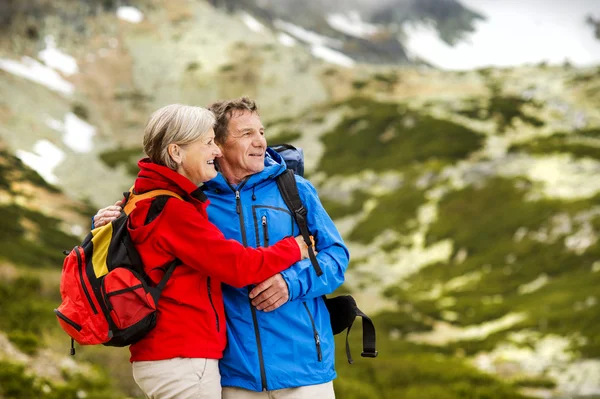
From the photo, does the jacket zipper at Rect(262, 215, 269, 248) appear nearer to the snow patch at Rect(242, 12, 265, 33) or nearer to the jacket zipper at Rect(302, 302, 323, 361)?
the jacket zipper at Rect(302, 302, 323, 361)

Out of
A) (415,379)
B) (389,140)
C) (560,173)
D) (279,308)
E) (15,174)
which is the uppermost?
(389,140)

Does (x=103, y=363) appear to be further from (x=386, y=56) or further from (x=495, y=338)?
(x=386, y=56)

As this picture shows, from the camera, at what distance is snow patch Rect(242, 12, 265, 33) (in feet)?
444

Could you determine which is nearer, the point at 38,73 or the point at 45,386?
the point at 45,386

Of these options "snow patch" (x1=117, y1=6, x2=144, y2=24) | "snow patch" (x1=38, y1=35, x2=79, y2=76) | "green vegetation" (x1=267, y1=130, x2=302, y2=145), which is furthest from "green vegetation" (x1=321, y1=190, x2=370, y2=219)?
"snow patch" (x1=117, y1=6, x2=144, y2=24)

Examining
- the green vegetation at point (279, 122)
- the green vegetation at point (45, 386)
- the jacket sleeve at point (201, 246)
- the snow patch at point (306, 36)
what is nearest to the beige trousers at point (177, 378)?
the jacket sleeve at point (201, 246)

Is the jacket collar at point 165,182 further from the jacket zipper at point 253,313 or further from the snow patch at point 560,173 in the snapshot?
the snow patch at point 560,173

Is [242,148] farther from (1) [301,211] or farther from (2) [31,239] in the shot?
(2) [31,239]

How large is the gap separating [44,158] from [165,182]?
223 feet

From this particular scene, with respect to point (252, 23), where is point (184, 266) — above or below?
below

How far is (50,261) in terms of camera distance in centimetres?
2838

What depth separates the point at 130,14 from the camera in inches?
4584

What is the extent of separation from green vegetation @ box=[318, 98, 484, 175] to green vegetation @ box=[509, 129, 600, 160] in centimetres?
625

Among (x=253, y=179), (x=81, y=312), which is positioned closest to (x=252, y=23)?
(x=253, y=179)
